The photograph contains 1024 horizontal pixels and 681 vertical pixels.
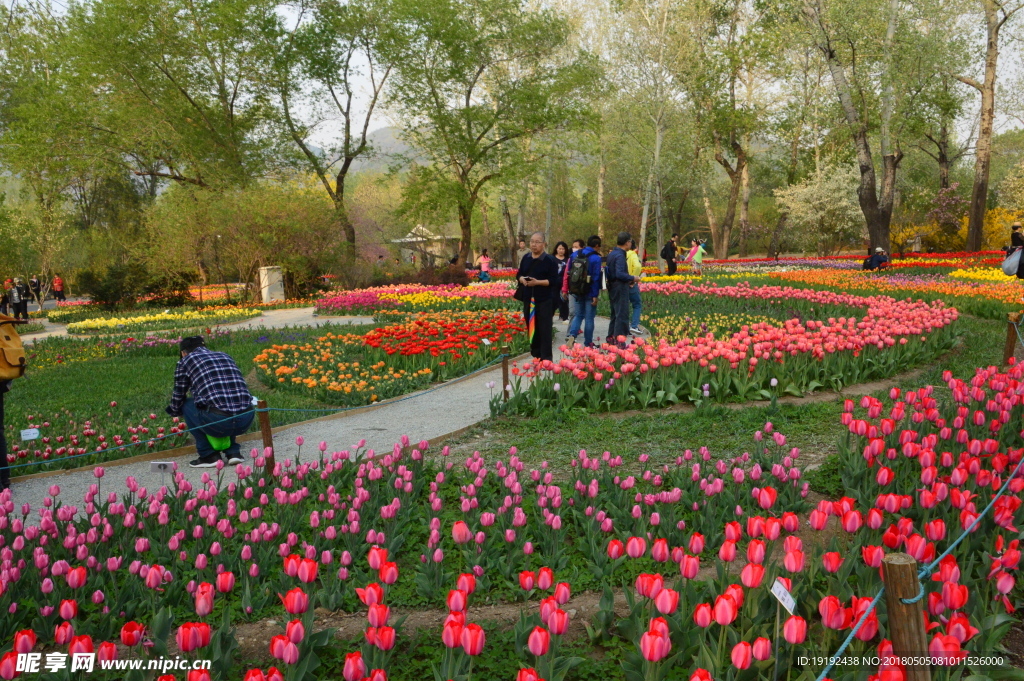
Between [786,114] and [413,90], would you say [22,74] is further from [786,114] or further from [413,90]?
[786,114]

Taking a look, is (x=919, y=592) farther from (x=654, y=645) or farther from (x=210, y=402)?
(x=210, y=402)

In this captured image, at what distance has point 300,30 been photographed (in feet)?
103

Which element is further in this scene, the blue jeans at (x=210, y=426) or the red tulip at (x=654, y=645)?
the blue jeans at (x=210, y=426)

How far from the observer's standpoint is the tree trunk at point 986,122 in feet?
90.1

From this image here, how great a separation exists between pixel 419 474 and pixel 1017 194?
41.5 metres

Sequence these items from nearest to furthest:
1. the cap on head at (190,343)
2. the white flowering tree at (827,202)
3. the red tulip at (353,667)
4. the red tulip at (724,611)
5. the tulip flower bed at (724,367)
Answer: the red tulip at (353,667) < the red tulip at (724,611) < the cap on head at (190,343) < the tulip flower bed at (724,367) < the white flowering tree at (827,202)

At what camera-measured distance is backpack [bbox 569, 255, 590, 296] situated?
430 inches

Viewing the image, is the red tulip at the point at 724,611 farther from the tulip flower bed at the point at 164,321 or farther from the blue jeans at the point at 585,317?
the tulip flower bed at the point at 164,321

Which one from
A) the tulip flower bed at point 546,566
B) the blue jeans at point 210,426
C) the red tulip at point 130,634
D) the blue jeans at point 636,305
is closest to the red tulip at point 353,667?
the tulip flower bed at point 546,566

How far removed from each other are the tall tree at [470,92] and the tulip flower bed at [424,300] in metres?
11.5

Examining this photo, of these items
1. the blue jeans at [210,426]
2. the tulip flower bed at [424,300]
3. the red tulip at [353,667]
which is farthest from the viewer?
the tulip flower bed at [424,300]

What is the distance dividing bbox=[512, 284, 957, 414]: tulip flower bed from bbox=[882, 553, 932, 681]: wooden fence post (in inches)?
178

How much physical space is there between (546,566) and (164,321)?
58.0ft

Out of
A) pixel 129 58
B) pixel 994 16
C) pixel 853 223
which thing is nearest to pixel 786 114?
pixel 853 223
